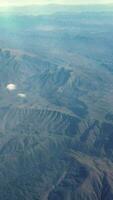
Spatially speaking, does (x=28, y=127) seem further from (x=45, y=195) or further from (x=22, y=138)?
(x=45, y=195)

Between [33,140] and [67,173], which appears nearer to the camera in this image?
[67,173]

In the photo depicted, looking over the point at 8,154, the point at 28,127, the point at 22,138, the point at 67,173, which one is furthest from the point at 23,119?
the point at 67,173

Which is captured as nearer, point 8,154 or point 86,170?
point 86,170

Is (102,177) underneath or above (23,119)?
above

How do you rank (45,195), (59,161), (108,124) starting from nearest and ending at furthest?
(45,195) < (59,161) < (108,124)

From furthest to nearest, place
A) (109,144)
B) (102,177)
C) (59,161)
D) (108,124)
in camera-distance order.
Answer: (108,124), (109,144), (59,161), (102,177)

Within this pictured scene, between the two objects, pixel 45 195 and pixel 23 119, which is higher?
pixel 45 195

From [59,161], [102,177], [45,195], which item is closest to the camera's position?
[45,195]

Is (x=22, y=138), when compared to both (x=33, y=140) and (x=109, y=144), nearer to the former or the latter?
(x=33, y=140)

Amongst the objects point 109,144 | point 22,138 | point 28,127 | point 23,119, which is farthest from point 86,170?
point 23,119
